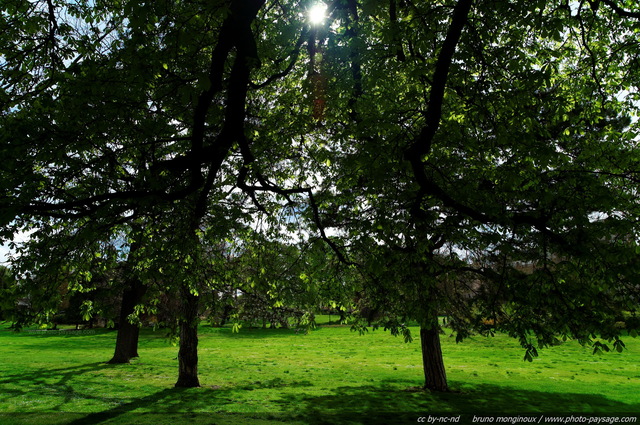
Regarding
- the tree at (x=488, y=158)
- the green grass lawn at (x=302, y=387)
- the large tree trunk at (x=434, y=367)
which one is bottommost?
the green grass lawn at (x=302, y=387)

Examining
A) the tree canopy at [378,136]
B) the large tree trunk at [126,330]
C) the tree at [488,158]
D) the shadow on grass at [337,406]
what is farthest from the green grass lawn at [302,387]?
the tree at [488,158]

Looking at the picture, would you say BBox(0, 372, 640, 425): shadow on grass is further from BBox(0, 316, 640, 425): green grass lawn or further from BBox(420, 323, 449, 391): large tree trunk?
BBox(420, 323, 449, 391): large tree trunk

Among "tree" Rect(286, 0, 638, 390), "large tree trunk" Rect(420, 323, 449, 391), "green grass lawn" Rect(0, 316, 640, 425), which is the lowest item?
"green grass lawn" Rect(0, 316, 640, 425)

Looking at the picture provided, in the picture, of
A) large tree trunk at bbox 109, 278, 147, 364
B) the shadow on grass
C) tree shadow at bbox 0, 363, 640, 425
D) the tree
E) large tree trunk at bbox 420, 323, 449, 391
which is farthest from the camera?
large tree trunk at bbox 109, 278, 147, 364

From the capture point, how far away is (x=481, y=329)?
9.22 metres

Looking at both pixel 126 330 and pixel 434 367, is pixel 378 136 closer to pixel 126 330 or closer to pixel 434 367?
pixel 434 367

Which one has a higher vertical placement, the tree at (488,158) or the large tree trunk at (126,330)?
the tree at (488,158)

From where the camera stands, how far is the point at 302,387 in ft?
59.6

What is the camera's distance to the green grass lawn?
12.4 m

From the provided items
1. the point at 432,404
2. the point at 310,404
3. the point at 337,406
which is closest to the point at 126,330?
the point at 310,404

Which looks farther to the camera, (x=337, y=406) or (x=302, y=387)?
(x=302, y=387)

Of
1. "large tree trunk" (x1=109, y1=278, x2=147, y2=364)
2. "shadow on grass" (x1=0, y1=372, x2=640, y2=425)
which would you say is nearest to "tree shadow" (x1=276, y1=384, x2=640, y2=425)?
"shadow on grass" (x1=0, y1=372, x2=640, y2=425)

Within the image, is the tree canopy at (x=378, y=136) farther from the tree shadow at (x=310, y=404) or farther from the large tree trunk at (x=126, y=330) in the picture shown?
the large tree trunk at (x=126, y=330)

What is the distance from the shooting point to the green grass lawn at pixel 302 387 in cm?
1240
